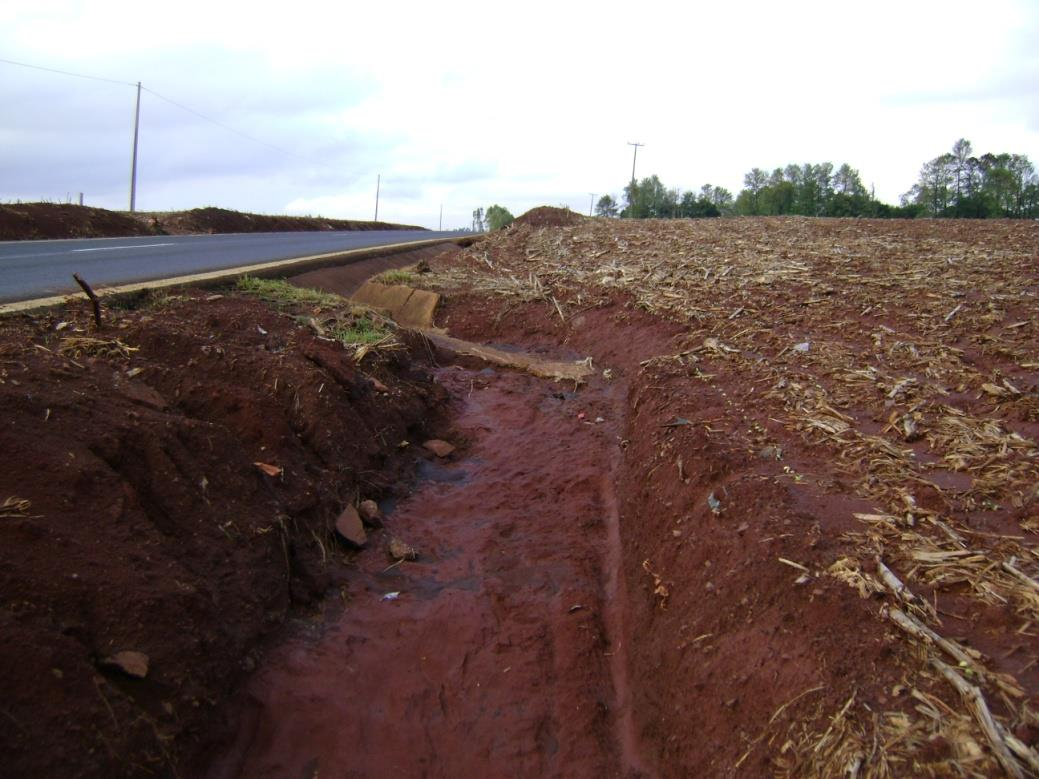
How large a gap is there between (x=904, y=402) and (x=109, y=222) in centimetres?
2010

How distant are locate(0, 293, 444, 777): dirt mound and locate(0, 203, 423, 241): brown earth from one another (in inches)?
532

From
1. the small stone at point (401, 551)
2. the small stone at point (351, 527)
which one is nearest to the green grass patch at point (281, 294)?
the small stone at point (351, 527)

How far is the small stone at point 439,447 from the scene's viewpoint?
5910 mm

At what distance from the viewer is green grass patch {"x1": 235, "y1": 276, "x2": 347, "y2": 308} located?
23.9ft

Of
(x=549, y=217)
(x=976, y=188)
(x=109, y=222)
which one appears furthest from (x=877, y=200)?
(x=109, y=222)

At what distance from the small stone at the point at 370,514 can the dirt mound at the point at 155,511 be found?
A: 0.13 m

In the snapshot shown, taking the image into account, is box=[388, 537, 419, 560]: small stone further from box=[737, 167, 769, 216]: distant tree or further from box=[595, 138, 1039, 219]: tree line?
box=[737, 167, 769, 216]: distant tree

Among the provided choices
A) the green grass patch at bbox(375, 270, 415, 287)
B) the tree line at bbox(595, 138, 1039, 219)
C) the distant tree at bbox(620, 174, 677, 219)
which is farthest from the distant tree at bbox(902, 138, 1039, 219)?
the green grass patch at bbox(375, 270, 415, 287)

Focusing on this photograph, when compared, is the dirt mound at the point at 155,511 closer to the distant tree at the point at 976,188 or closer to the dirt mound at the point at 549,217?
the dirt mound at the point at 549,217

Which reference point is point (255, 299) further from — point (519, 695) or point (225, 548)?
point (519, 695)

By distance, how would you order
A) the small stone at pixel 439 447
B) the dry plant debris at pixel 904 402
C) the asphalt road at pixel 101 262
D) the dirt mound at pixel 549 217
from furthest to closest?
1. the dirt mound at pixel 549 217
2. the asphalt road at pixel 101 262
3. the small stone at pixel 439 447
4. the dry plant debris at pixel 904 402

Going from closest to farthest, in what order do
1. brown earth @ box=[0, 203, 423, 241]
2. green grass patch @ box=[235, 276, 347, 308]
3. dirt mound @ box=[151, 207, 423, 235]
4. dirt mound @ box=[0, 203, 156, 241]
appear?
green grass patch @ box=[235, 276, 347, 308], dirt mound @ box=[0, 203, 156, 241], brown earth @ box=[0, 203, 423, 241], dirt mound @ box=[151, 207, 423, 235]

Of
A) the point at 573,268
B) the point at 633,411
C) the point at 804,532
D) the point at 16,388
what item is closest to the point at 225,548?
the point at 16,388

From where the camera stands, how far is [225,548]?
11.7ft
